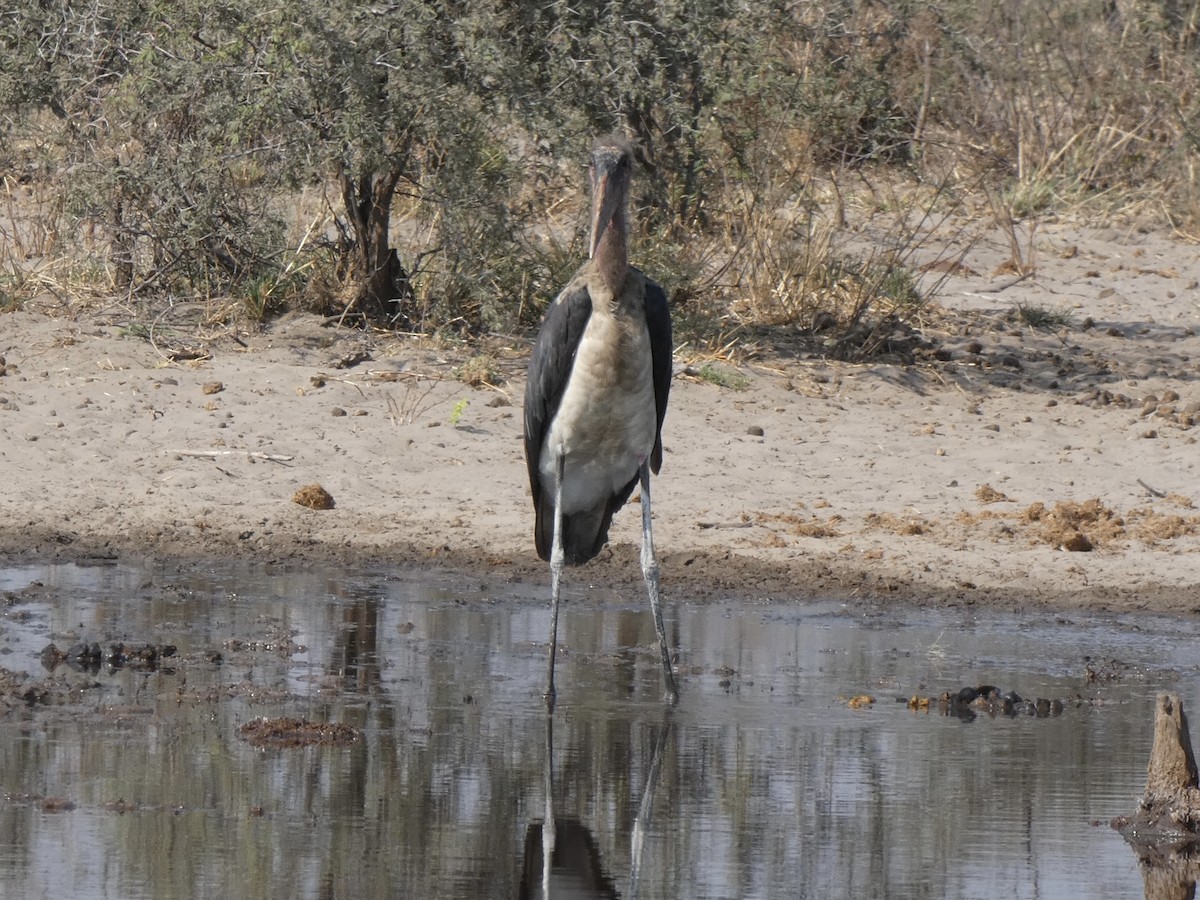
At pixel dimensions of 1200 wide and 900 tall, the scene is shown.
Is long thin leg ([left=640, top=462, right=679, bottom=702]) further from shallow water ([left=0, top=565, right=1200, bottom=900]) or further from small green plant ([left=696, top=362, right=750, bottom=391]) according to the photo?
small green plant ([left=696, top=362, right=750, bottom=391])

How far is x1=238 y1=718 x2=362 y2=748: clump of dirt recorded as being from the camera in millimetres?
5199

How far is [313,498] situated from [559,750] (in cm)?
321

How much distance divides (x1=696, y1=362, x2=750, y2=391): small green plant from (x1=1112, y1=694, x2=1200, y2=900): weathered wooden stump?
5212 mm

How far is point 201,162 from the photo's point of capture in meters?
9.60

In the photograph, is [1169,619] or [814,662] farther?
[1169,619]

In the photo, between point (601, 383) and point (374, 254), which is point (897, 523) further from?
point (374, 254)

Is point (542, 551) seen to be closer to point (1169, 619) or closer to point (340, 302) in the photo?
point (1169, 619)

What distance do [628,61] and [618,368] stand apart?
3.35m

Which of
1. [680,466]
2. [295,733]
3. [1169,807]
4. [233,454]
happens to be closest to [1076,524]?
[680,466]

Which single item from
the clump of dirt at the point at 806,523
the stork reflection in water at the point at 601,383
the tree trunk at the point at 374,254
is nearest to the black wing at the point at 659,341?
the stork reflection in water at the point at 601,383

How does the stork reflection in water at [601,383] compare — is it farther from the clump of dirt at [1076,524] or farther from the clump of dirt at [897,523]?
the clump of dirt at [1076,524]

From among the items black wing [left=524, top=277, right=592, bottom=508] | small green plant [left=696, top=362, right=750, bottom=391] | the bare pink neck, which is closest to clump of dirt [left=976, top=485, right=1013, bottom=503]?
small green plant [left=696, top=362, right=750, bottom=391]

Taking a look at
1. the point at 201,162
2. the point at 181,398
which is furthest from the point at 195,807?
the point at 201,162

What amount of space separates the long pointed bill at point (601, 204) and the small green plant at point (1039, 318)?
5278 mm
